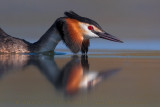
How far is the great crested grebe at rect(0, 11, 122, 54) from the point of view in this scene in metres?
9.85

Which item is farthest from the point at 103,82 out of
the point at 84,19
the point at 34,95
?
the point at 84,19

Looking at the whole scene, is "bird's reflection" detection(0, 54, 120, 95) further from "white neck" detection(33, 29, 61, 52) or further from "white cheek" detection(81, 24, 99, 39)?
"white neck" detection(33, 29, 61, 52)

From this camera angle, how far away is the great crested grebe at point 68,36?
32.3ft

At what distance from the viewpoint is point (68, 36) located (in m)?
10.0

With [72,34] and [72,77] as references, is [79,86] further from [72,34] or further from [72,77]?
[72,34]

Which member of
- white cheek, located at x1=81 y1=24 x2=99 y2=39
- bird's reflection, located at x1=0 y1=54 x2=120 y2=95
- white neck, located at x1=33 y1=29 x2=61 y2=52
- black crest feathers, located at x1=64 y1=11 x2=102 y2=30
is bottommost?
white neck, located at x1=33 y1=29 x2=61 y2=52

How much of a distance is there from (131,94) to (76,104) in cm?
79

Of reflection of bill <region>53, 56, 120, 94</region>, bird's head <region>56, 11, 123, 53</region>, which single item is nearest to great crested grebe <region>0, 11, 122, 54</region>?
bird's head <region>56, 11, 123, 53</region>

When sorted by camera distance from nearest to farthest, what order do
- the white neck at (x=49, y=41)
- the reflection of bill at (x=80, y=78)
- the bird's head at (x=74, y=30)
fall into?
the reflection of bill at (x=80, y=78)
the bird's head at (x=74, y=30)
the white neck at (x=49, y=41)

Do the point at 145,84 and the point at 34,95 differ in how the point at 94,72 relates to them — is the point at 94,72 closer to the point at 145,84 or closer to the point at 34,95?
the point at 145,84

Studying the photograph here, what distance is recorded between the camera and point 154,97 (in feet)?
13.6

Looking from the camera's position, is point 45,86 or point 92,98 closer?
point 92,98

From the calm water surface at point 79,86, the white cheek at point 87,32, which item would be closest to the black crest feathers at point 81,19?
the white cheek at point 87,32

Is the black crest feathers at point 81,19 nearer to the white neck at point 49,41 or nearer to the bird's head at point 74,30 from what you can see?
the bird's head at point 74,30
